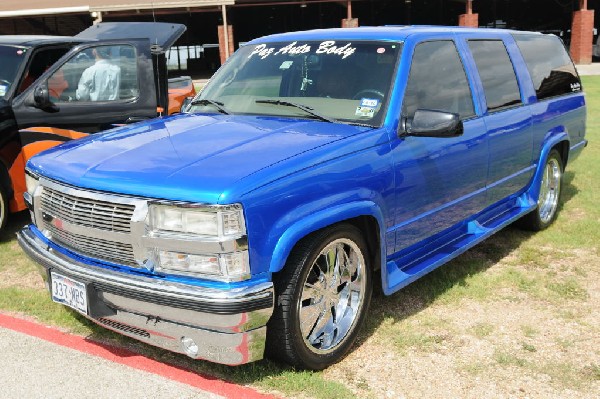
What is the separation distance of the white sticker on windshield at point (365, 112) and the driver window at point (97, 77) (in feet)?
11.4

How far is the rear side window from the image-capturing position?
5629mm

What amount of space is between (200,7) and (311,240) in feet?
85.9

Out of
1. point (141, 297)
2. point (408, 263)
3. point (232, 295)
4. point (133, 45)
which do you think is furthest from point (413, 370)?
point (133, 45)

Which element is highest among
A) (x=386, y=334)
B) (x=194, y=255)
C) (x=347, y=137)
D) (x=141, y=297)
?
(x=347, y=137)

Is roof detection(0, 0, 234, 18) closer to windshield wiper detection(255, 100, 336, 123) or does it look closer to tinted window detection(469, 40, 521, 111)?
tinted window detection(469, 40, 521, 111)

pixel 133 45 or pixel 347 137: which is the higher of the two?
pixel 133 45

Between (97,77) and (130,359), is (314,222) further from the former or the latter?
(97,77)

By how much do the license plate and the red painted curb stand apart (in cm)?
46

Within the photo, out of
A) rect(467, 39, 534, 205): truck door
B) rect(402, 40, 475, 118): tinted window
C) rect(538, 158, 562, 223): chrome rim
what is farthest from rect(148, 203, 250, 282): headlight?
rect(538, 158, 562, 223): chrome rim

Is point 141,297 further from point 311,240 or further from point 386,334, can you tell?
point 386,334

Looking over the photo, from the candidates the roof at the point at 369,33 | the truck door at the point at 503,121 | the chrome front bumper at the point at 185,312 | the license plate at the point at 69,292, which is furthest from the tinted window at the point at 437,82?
the license plate at the point at 69,292

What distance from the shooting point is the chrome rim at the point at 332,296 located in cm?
341

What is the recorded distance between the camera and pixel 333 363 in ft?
11.6

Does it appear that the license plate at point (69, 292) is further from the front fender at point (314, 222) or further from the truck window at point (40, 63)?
the truck window at point (40, 63)
